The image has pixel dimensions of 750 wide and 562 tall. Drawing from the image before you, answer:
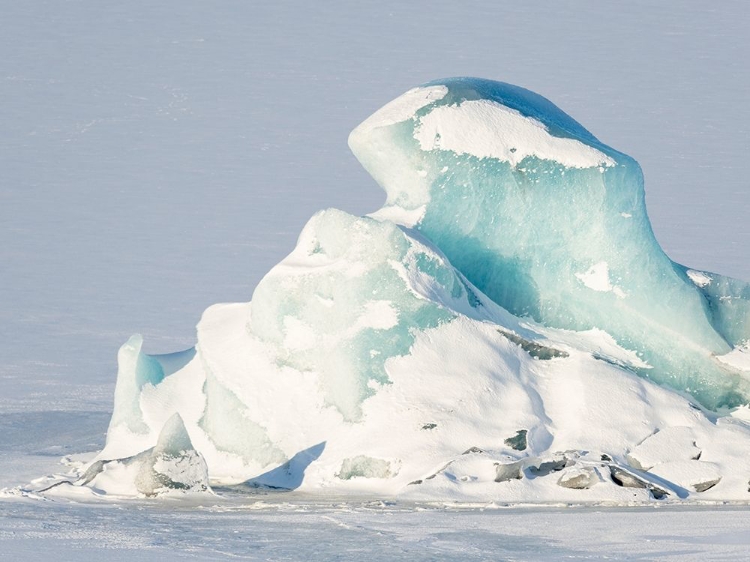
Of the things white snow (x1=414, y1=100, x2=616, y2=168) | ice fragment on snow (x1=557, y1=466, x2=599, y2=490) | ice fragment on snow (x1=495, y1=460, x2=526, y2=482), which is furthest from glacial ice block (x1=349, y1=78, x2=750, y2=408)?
ice fragment on snow (x1=495, y1=460, x2=526, y2=482)

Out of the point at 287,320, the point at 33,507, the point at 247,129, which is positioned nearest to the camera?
the point at 33,507

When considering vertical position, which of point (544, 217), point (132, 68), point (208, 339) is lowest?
point (208, 339)

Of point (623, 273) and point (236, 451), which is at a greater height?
point (623, 273)

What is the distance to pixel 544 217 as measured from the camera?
40.4 feet

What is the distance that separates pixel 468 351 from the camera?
11.5 metres

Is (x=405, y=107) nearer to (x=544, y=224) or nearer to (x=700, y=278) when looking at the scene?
(x=544, y=224)

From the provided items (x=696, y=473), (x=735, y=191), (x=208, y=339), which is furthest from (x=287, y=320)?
(x=735, y=191)

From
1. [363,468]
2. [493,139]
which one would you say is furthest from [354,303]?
[493,139]

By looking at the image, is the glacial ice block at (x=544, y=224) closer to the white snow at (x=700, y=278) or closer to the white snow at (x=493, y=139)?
the white snow at (x=493, y=139)

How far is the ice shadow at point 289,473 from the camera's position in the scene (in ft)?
36.6

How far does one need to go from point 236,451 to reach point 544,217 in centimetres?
279

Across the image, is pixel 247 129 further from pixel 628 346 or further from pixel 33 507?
pixel 33 507

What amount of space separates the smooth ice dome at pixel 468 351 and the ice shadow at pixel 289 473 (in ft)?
0.06

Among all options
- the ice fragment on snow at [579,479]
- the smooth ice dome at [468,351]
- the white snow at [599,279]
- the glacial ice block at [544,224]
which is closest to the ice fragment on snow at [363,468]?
the smooth ice dome at [468,351]
